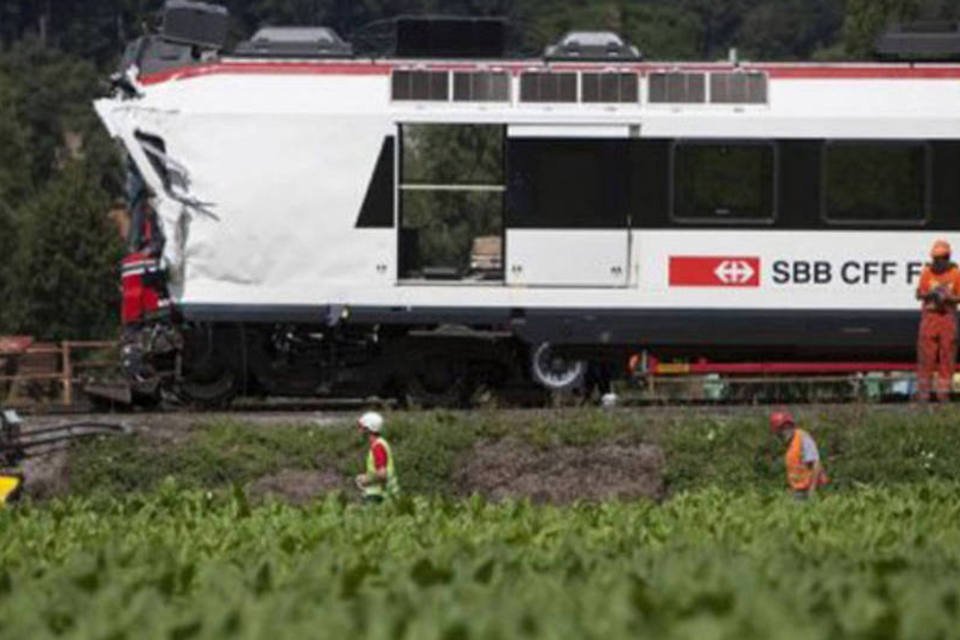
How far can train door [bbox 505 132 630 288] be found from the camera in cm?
2858

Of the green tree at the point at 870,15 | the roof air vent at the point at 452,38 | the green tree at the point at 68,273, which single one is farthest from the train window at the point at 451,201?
the green tree at the point at 68,273

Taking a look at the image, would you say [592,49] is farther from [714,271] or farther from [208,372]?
[208,372]

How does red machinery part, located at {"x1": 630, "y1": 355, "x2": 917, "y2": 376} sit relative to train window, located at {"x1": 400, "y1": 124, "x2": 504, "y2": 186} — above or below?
below

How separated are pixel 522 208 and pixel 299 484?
5283 mm

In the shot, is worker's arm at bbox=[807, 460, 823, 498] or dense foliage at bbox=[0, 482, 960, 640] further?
worker's arm at bbox=[807, 460, 823, 498]

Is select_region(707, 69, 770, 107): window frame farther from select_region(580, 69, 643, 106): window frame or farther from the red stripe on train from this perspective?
select_region(580, 69, 643, 106): window frame

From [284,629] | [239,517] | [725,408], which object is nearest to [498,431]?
[725,408]

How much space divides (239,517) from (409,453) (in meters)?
7.16

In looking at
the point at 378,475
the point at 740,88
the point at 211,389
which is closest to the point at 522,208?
the point at 740,88

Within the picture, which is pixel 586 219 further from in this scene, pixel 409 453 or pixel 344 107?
pixel 409 453

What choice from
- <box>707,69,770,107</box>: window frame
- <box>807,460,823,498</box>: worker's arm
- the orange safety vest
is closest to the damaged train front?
<box>707,69,770,107</box>: window frame

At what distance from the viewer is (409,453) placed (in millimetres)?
24859

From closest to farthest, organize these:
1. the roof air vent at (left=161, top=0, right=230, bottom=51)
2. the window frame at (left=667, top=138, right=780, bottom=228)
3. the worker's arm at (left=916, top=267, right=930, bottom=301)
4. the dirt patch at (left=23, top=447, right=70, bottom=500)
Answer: the dirt patch at (left=23, top=447, right=70, bottom=500) < the worker's arm at (left=916, top=267, right=930, bottom=301) < the window frame at (left=667, top=138, right=780, bottom=228) < the roof air vent at (left=161, top=0, right=230, bottom=51)

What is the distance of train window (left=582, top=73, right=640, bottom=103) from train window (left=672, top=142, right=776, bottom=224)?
78cm
